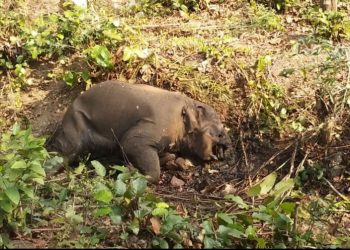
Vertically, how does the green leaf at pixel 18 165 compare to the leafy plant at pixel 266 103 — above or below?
above

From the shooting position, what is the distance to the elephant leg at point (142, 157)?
5.82 meters

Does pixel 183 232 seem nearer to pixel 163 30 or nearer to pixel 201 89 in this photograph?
pixel 201 89

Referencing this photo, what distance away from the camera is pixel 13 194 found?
4012mm

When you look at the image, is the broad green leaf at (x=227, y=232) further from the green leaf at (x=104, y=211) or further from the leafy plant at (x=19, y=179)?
the leafy plant at (x=19, y=179)

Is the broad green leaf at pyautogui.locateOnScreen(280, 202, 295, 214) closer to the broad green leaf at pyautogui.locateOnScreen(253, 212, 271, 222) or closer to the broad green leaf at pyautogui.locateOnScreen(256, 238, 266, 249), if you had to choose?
the broad green leaf at pyautogui.locateOnScreen(253, 212, 271, 222)

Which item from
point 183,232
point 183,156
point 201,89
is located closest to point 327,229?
point 183,232

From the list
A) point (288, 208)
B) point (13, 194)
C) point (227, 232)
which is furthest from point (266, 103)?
point (13, 194)

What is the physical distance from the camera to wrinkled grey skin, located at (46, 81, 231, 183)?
5.88m

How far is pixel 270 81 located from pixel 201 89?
756mm

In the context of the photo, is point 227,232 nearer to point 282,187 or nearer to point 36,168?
point 282,187

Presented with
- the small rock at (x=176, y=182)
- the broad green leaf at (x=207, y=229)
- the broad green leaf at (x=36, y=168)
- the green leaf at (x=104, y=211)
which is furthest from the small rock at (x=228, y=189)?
the broad green leaf at (x=36, y=168)

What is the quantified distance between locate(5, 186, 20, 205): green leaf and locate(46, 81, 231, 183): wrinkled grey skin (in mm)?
→ 1897

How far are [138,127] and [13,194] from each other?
2.05 metres

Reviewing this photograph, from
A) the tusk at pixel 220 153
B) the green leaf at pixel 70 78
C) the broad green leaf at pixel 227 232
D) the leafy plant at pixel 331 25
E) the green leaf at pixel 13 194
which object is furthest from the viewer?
the leafy plant at pixel 331 25
